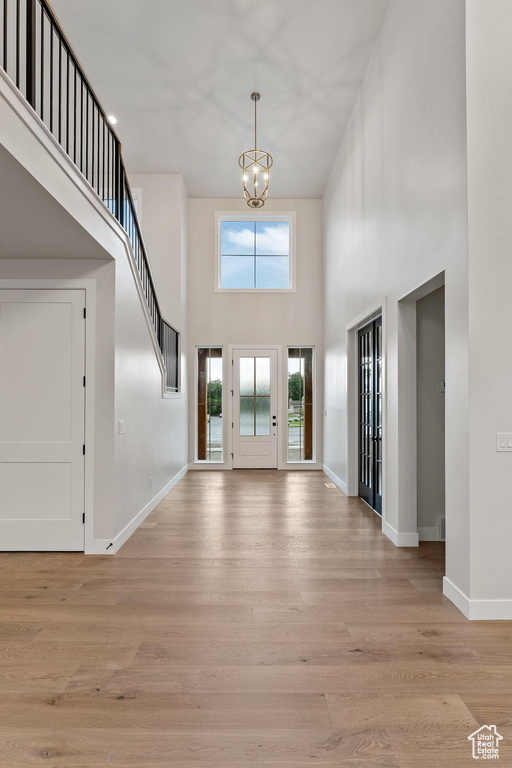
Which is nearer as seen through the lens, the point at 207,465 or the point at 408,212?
the point at 408,212

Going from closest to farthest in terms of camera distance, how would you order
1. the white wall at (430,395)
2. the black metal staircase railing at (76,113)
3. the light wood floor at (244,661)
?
the light wood floor at (244,661) < the black metal staircase railing at (76,113) < the white wall at (430,395)

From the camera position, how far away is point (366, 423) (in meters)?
5.77

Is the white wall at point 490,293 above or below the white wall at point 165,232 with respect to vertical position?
below

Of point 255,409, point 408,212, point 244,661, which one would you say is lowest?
point 244,661

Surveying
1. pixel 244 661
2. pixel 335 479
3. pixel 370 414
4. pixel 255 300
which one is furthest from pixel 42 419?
pixel 255 300

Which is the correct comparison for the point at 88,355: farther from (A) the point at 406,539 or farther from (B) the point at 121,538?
(A) the point at 406,539

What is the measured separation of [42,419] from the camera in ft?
13.4

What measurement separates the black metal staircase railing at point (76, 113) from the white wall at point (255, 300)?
3.87 feet

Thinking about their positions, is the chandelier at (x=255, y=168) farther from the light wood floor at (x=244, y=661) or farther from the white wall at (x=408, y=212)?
the light wood floor at (x=244, y=661)

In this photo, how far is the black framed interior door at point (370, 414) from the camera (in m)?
5.15

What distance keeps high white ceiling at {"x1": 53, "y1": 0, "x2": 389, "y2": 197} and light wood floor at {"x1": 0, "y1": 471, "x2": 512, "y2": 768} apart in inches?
195

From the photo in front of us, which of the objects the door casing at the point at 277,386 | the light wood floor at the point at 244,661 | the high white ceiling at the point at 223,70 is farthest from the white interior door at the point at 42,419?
the door casing at the point at 277,386

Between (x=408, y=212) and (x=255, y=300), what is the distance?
492 centimetres

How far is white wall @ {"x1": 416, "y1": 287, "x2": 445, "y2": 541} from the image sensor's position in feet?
14.1
